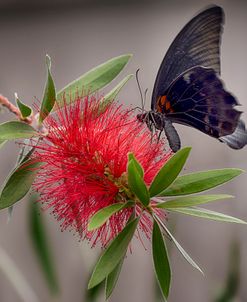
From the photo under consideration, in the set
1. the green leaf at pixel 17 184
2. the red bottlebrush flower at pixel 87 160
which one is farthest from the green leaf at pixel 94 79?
the green leaf at pixel 17 184

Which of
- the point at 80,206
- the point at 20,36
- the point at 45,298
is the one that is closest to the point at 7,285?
the point at 45,298

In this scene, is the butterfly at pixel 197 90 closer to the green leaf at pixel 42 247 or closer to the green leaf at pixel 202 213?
the green leaf at pixel 202 213

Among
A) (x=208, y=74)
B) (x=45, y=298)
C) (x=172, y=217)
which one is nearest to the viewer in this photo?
(x=208, y=74)

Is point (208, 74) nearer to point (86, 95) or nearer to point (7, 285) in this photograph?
point (86, 95)

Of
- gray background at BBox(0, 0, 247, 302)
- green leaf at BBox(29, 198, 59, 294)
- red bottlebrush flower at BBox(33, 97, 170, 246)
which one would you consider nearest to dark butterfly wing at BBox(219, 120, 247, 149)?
red bottlebrush flower at BBox(33, 97, 170, 246)

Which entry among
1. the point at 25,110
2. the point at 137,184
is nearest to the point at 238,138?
the point at 137,184

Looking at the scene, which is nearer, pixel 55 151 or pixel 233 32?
pixel 55 151
